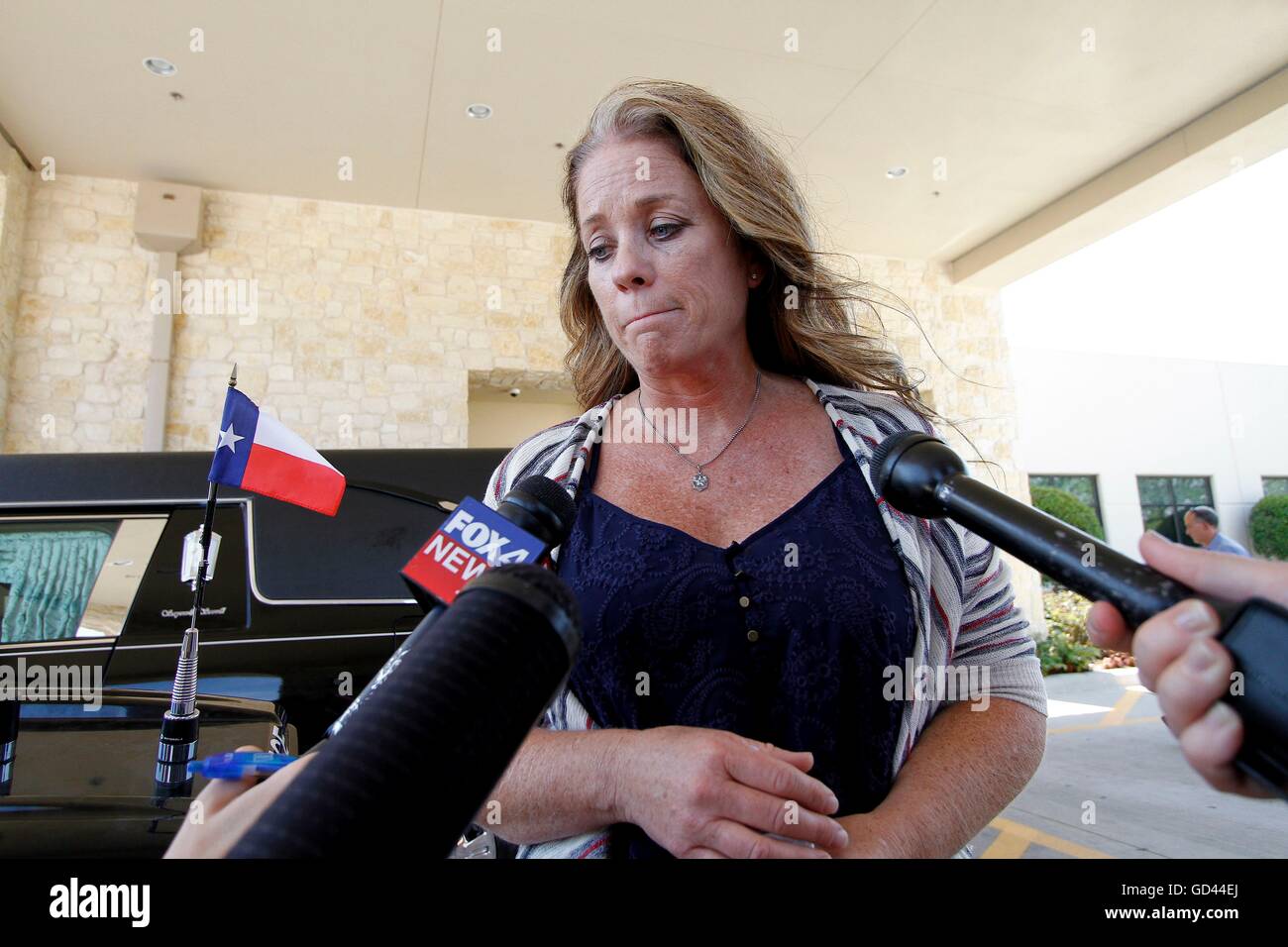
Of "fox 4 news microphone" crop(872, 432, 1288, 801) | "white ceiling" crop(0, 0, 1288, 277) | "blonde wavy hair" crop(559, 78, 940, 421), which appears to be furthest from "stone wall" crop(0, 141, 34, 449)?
"fox 4 news microphone" crop(872, 432, 1288, 801)

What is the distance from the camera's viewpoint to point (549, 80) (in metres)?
7.21

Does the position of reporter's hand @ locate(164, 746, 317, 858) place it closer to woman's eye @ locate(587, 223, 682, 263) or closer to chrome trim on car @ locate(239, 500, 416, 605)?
woman's eye @ locate(587, 223, 682, 263)

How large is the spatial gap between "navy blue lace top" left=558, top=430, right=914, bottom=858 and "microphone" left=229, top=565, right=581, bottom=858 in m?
0.79

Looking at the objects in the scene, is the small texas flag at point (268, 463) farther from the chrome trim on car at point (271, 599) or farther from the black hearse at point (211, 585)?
the chrome trim on car at point (271, 599)

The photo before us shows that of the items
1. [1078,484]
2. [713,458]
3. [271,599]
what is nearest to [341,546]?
[271,599]

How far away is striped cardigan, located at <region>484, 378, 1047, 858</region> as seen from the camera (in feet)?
4.14

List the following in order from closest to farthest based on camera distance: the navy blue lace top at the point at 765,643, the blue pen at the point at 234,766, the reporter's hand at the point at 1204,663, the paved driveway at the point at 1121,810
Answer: the reporter's hand at the point at 1204,663 < the blue pen at the point at 234,766 < the navy blue lace top at the point at 765,643 < the paved driveway at the point at 1121,810

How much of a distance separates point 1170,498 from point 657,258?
21.5 meters

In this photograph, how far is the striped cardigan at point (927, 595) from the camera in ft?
4.14

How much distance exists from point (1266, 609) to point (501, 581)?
1.48 ft

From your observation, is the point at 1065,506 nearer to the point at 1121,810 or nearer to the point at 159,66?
the point at 1121,810

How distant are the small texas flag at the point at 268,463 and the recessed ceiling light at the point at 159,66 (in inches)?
247

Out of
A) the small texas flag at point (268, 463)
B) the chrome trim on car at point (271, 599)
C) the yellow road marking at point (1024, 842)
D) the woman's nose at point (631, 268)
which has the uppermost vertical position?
the woman's nose at point (631, 268)

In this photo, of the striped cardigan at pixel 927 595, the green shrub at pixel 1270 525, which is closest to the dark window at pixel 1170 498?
the green shrub at pixel 1270 525
